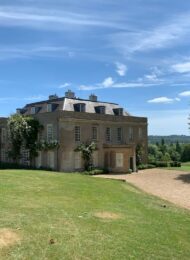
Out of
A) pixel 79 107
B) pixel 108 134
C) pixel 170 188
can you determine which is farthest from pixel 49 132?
pixel 170 188

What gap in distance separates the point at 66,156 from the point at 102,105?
1025cm

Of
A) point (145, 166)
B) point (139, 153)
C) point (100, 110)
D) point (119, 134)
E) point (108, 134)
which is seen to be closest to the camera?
point (108, 134)

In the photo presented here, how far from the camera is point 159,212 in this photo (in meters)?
17.3

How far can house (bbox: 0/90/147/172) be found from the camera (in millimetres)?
40719

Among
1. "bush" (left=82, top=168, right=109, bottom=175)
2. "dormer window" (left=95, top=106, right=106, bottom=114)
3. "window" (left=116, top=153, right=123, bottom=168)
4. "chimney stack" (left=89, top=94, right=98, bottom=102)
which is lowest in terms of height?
"bush" (left=82, top=168, right=109, bottom=175)

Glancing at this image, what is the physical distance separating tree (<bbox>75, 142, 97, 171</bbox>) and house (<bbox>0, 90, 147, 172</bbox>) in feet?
1.54

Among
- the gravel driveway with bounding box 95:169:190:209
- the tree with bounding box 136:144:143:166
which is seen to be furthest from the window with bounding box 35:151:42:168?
the tree with bounding box 136:144:143:166

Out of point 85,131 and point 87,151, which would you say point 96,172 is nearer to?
point 87,151

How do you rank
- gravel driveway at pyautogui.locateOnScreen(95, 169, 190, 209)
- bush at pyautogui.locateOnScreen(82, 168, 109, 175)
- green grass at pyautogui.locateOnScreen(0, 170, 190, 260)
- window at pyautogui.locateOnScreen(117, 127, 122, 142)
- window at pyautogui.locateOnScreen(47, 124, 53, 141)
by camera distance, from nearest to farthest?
green grass at pyautogui.locateOnScreen(0, 170, 190, 260), gravel driveway at pyautogui.locateOnScreen(95, 169, 190, 209), bush at pyautogui.locateOnScreen(82, 168, 109, 175), window at pyautogui.locateOnScreen(47, 124, 53, 141), window at pyautogui.locateOnScreen(117, 127, 122, 142)

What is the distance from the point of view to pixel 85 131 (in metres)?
43.0

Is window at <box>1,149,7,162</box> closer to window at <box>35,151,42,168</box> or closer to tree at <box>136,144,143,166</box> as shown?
window at <box>35,151,42,168</box>

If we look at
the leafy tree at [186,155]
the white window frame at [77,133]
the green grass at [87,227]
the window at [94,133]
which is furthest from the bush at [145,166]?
the leafy tree at [186,155]

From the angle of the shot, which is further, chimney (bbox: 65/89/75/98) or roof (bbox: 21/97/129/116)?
chimney (bbox: 65/89/75/98)

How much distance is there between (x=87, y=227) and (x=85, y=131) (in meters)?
30.9
